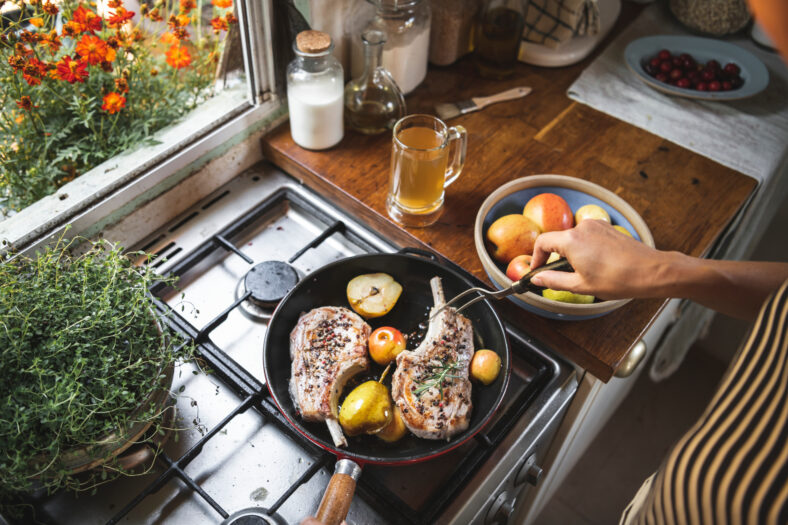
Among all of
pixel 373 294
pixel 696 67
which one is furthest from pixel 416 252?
pixel 696 67

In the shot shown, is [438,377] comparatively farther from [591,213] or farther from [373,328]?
[591,213]

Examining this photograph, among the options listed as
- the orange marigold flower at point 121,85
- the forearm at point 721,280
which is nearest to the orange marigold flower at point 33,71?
the orange marigold flower at point 121,85

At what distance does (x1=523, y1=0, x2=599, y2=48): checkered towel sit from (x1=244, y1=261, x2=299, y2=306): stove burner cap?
79 centimetres

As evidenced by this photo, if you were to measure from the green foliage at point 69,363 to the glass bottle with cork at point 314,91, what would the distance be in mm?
440

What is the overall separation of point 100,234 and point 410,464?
60 centimetres

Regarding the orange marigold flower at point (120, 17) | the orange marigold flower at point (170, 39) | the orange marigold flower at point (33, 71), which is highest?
the orange marigold flower at point (120, 17)

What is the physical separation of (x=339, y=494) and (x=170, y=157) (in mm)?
637

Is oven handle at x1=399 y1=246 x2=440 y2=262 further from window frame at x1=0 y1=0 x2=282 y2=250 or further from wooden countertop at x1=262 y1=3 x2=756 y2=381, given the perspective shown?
window frame at x1=0 y1=0 x2=282 y2=250

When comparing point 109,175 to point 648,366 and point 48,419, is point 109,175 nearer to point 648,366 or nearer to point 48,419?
point 48,419

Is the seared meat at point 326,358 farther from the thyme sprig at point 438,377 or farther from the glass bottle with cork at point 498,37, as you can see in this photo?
the glass bottle with cork at point 498,37

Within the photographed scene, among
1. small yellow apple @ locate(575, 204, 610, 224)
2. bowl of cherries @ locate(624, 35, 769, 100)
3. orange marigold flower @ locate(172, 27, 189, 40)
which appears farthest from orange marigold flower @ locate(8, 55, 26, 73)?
bowl of cherries @ locate(624, 35, 769, 100)

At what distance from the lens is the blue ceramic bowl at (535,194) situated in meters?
0.89

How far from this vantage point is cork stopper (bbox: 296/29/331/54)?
0.97 m

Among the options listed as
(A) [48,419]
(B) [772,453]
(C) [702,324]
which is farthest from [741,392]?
(C) [702,324]
